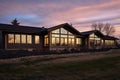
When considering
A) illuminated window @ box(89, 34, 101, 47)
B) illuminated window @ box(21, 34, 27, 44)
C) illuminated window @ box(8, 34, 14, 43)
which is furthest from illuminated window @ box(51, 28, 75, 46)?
illuminated window @ box(89, 34, 101, 47)

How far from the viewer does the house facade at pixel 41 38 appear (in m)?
32.5

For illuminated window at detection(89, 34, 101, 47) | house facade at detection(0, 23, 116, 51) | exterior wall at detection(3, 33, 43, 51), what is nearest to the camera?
exterior wall at detection(3, 33, 43, 51)

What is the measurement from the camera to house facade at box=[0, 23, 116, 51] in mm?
32497

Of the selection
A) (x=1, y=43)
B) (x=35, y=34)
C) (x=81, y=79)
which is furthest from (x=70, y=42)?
(x=81, y=79)

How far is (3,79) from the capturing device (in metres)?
12.6

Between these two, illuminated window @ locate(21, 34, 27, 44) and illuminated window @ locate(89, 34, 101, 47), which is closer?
illuminated window @ locate(21, 34, 27, 44)

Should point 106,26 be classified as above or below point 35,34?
above

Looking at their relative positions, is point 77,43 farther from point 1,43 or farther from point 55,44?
point 1,43

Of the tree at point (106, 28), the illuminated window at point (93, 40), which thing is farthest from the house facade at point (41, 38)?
the tree at point (106, 28)

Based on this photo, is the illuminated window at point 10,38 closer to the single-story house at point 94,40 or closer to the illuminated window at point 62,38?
the illuminated window at point 62,38

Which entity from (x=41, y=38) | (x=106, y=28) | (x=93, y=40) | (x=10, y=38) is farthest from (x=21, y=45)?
(x=106, y=28)

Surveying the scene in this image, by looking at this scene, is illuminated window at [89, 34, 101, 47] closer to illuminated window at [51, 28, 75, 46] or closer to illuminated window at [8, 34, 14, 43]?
illuminated window at [51, 28, 75, 46]

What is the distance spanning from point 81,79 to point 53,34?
2407 cm

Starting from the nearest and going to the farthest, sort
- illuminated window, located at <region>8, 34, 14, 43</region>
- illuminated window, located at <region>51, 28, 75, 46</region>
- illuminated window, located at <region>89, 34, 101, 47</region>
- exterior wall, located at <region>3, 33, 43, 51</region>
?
exterior wall, located at <region>3, 33, 43, 51</region>, illuminated window, located at <region>8, 34, 14, 43</region>, illuminated window, located at <region>51, 28, 75, 46</region>, illuminated window, located at <region>89, 34, 101, 47</region>
